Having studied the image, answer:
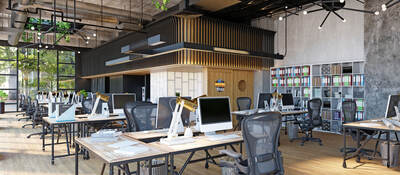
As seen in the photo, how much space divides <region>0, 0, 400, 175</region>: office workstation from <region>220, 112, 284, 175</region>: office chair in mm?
12

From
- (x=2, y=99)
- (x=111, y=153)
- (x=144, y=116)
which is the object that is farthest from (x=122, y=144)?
(x=2, y=99)

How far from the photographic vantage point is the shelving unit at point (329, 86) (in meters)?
8.96

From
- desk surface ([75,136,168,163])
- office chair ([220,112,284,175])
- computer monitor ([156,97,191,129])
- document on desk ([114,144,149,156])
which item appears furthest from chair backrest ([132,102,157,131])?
office chair ([220,112,284,175])

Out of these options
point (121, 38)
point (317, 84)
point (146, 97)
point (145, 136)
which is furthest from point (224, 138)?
point (146, 97)

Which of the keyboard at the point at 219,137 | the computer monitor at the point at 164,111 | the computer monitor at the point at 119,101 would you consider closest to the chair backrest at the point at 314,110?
the keyboard at the point at 219,137

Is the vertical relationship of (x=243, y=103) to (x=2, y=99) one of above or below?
above

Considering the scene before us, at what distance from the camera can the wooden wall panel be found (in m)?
10.1

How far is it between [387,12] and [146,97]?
11.4 meters

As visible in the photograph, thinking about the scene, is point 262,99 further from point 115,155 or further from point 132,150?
point 115,155

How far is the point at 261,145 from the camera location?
2971 mm

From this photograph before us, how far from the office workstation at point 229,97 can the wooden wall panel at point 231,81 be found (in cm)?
4

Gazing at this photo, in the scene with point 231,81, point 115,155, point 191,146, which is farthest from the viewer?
point 231,81

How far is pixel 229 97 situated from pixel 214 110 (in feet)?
6.11

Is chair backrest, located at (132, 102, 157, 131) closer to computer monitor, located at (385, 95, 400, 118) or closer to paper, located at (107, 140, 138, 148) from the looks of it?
paper, located at (107, 140, 138, 148)
